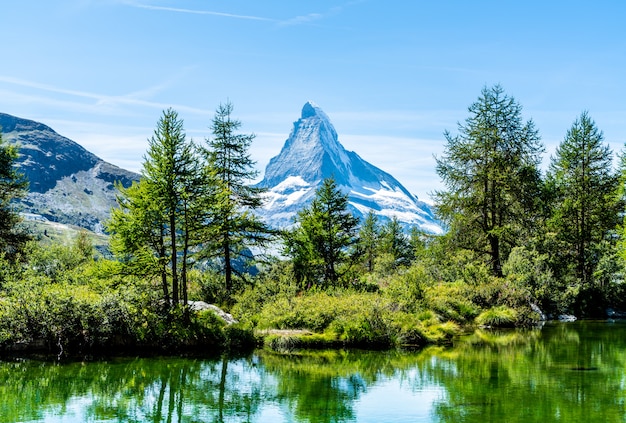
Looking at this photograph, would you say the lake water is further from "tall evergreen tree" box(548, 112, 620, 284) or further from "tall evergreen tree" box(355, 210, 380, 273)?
"tall evergreen tree" box(355, 210, 380, 273)

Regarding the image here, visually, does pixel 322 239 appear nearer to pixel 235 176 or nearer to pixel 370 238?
pixel 235 176

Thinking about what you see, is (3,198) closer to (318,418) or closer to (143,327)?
(143,327)

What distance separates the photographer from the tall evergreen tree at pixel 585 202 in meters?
49.2

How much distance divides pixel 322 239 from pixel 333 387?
21968mm

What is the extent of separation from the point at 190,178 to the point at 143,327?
24.1ft

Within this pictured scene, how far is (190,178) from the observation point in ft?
89.8

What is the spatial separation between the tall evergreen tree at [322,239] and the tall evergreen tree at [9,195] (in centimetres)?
2070

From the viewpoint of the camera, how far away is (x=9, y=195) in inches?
1629

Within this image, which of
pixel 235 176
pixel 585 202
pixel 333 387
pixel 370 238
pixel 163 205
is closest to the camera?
pixel 333 387

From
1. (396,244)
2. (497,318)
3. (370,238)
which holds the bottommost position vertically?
(497,318)

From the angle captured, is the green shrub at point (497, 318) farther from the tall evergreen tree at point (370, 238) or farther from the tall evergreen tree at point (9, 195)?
the tall evergreen tree at point (9, 195)

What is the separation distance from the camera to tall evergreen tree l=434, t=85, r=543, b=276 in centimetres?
4462

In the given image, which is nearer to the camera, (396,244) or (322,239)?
(322,239)

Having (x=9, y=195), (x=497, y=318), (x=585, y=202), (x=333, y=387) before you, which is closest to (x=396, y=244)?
(x=585, y=202)
